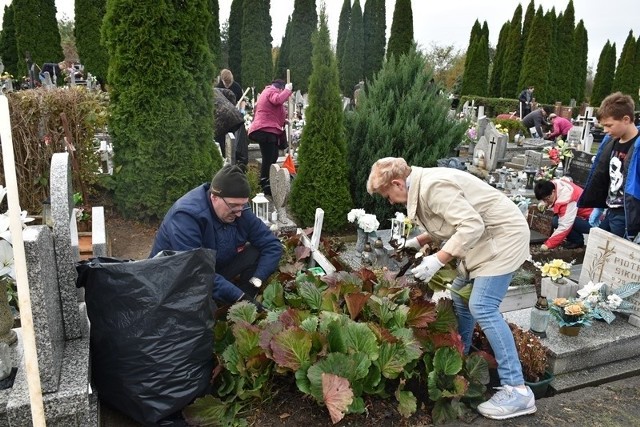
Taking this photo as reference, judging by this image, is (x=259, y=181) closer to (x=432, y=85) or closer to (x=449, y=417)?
(x=432, y=85)

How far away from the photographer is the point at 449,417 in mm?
2688

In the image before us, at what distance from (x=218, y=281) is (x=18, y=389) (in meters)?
1.25

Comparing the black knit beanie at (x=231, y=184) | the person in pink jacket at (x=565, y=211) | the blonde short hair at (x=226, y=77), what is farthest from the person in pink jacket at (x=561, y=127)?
the black knit beanie at (x=231, y=184)

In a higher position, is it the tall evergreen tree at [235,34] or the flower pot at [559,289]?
the tall evergreen tree at [235,34]

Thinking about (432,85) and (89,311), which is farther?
(432,85)

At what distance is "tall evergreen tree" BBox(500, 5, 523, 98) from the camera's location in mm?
23406

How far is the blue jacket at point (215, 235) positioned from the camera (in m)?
2.98

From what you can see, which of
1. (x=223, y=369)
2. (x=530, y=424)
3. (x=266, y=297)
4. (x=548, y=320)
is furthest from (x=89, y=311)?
(x=548, y=320)

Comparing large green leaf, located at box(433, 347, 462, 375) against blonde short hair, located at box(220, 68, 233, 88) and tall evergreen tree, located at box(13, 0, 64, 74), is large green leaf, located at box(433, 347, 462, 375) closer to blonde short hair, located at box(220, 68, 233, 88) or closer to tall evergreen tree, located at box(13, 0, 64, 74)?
blonde short hair, located at box(220, 68, 233, 88)

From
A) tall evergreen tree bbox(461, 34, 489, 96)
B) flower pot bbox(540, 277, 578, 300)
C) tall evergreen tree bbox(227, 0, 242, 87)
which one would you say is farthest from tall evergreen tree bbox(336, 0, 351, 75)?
flower pot bbox(540, 277, 578, 300)

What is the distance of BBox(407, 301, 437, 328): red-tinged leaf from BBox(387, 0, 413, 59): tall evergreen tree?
21266mm

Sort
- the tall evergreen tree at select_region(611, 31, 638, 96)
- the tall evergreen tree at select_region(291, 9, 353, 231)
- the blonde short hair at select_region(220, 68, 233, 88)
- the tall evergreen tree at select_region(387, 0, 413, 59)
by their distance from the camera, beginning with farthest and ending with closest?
the tall evergreen tree at select_region(611, 31, 638, 96), the tall evergreen tree at select_region(387, 0, 413, 59), the blonde short hair at select_region(220, 68, 233, 88), the tall evergreen tree at select_region(291, 9, 353, 231)

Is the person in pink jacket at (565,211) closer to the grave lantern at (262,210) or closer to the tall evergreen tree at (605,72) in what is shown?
the grave lantern at (262,210)

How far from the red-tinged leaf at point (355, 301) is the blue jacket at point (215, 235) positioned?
704 millimetres
